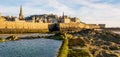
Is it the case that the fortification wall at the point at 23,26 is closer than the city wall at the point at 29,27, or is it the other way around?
the city wall at the point at 29,27

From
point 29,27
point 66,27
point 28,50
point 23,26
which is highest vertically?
point 28,50

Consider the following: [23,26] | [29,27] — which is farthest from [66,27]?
[23,26]

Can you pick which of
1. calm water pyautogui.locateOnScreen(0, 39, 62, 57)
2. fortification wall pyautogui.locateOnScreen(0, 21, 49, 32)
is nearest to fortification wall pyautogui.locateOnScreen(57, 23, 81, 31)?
fortification wall pyautogui.locateOnScreen(0, 21, 49, 32)

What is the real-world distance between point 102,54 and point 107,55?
0.56 metres

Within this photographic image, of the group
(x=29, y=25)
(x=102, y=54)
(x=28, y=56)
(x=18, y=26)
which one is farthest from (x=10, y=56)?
(x=29, y=25)

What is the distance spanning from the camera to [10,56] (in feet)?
106

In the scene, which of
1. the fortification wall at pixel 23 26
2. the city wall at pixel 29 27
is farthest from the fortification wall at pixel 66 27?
the fortification wall at pixel 23 26

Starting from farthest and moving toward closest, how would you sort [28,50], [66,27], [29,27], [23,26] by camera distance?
[66,27] → [29,27] → [23,26] → [28,50]

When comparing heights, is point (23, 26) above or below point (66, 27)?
above

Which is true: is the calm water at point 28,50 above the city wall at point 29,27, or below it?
above

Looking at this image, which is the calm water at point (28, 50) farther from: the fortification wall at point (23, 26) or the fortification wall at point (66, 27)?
the fortification wall at point (66, 27)

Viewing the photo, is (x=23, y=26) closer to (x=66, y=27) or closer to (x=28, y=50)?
(x=66, y=27)

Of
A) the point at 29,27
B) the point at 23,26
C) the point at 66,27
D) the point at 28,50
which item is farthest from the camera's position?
the point at 66,27

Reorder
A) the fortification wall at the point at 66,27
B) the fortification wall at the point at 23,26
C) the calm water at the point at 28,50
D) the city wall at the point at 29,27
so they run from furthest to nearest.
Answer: the fortification wall at the point at 66,27
the fortification wall at the point at 23,26
the city wall at the point at 29,27
the calm water at the point at 28,50
